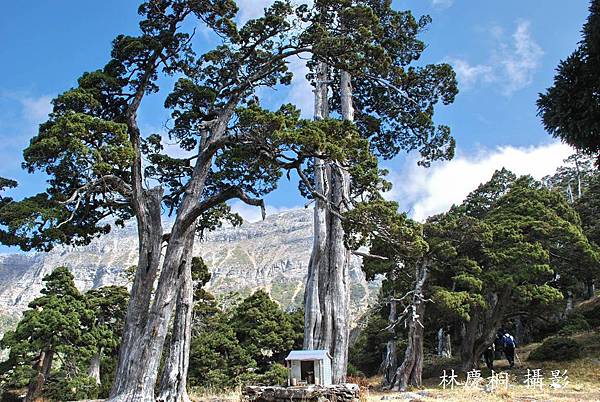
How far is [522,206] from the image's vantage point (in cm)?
1716

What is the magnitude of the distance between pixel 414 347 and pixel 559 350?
16.1 feet

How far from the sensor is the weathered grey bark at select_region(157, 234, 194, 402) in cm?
929

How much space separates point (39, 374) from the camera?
480 inches

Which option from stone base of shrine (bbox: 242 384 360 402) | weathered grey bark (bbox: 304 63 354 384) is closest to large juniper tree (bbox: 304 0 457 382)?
weathered grey bark (bbox: 304 63 354 384)

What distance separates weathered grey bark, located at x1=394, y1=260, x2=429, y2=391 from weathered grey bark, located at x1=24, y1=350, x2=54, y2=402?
1021 cm

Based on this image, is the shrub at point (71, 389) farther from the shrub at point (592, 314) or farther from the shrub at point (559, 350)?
the shrub at point (592, 314)

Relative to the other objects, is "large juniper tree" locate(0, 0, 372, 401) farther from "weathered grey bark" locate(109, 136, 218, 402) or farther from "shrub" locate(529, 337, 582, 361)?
"shrub" locate(529, 337, 582, 361)

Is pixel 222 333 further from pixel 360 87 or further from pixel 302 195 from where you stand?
pixel 360 87

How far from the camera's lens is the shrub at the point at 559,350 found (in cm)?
1505

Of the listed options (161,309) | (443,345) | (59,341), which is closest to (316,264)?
(161,309)

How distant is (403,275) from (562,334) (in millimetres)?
7638

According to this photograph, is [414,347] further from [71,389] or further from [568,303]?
[568,303]

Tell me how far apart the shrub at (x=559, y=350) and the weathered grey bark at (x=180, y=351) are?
39.9 ft

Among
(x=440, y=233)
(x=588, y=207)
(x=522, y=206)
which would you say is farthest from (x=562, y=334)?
(x=588, y=207)
